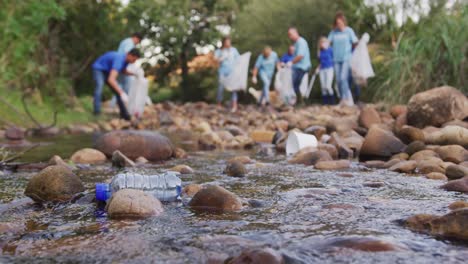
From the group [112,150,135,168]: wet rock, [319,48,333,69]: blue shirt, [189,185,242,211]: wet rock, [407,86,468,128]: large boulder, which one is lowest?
[112,150,135,168]: wet rock

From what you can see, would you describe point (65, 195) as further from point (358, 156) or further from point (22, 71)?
point (22, 71)

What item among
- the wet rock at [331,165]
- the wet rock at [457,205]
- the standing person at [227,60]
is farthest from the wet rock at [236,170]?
the standing person at [227,60]

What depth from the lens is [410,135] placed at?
488 centimetres

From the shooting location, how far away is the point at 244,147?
20.9 ft

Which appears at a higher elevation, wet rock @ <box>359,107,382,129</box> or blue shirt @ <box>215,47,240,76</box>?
blue shirt @ <box>215,47,240,76</box>

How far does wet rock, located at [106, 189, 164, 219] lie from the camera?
237 cm

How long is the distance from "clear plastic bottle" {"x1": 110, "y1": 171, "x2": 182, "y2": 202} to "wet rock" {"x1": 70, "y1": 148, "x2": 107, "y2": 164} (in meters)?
2.03

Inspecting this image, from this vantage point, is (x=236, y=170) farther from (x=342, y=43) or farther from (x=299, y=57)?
(x=299, y=57)

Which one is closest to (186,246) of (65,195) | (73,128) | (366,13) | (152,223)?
(152,223)

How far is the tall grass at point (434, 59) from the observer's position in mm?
6883

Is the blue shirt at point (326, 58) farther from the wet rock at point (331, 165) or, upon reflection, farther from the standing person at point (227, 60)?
the wet rock at point (331, 165)

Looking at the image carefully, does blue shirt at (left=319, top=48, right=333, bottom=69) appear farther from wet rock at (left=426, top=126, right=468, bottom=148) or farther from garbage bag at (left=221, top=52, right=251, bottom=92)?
wet rock at (left=426, top=126, right=468, bottom=148)

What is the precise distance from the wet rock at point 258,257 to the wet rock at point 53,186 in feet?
4.62

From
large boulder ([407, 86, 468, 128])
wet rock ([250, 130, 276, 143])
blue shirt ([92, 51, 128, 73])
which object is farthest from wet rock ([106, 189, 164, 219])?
blue shirt ([92, 51, 128, 73])
